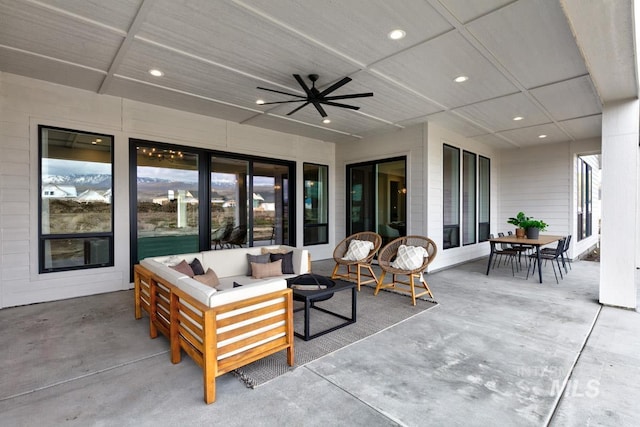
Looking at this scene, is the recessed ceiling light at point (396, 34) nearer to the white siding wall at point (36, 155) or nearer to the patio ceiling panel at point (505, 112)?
the patio ceiling panel at point (505, 112)

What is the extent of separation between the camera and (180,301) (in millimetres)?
2447

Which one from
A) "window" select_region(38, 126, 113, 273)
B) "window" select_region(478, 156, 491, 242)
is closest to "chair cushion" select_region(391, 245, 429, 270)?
"window" select_region(478, 156, 491, 242)

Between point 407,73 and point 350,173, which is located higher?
point 407,73

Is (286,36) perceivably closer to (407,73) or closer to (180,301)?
(407,73)

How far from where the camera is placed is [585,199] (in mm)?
8711

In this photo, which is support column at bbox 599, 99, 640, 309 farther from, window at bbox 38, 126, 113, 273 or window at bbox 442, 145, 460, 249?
window at bbox 38, 126, 113, 273

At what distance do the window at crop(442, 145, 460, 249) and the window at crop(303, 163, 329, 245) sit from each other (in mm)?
2865

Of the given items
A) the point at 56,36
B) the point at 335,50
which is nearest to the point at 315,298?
the point at 335,50

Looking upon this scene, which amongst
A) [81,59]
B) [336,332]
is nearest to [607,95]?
[336,332]

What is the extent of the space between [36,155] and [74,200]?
731 millimetres

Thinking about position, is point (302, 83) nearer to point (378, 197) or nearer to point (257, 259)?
point (257, 259)

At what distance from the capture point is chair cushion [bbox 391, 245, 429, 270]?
4.49 metres

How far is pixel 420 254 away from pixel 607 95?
3142mm

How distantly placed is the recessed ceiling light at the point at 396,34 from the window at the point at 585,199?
24.9 feet
